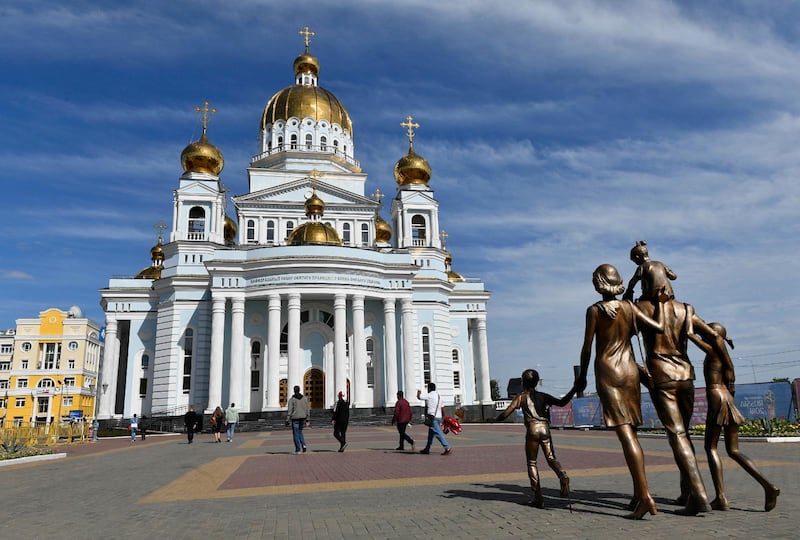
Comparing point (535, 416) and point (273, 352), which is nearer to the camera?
point (535, 416)

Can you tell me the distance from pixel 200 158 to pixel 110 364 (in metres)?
17.1

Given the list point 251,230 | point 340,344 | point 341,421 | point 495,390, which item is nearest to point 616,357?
point 341,421

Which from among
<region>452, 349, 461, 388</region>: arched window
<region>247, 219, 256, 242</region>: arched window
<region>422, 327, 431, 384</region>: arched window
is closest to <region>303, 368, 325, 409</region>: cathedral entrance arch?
<region>422, 327, 431, 384</region>: arched window

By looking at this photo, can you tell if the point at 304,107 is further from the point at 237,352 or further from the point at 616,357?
the point at 616,357

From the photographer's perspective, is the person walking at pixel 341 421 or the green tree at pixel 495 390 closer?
the person walking at pixel 341 421

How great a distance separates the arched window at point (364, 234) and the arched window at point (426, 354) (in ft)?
27.9

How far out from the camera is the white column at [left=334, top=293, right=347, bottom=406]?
3603 centimetres

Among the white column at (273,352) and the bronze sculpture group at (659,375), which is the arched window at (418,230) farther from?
the bronze sculpture group at (659,375)

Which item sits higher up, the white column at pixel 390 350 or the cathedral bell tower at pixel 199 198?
the cathedral bell tower at pixel 199 198

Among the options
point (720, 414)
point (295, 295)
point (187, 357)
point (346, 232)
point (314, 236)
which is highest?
point (346, 232)

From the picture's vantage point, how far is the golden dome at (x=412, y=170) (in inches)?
1946

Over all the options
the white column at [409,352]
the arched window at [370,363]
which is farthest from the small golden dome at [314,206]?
the arched window at [370,363]

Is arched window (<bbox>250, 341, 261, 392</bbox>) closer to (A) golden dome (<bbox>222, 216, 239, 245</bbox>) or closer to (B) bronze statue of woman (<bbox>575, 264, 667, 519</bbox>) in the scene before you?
(A) golden dome (<bbox>222, 216, 239, 245</bbox>)

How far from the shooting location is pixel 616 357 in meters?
6.82
